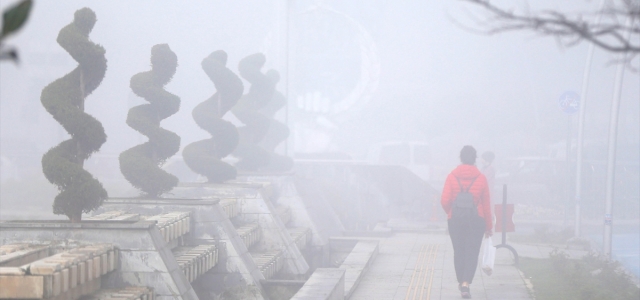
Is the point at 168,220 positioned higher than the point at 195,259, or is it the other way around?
the point at 168,220

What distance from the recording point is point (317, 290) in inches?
→ 331

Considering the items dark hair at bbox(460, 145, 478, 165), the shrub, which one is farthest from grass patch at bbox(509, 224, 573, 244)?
dark hair at bbox(460, 145, 478, 165)

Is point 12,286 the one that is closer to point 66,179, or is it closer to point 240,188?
point 66,179

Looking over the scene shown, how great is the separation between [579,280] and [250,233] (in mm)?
4798

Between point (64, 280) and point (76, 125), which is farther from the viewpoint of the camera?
point (76, 125)

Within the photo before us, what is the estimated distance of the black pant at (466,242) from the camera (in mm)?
9617

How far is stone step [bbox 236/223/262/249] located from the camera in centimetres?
1169

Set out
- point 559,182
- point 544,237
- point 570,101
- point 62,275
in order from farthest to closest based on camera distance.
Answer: point 559,182 < point 570,101 < point 544,237 < point 62,275

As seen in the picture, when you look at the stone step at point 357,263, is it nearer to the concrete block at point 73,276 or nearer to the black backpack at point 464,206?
the black backpack at point 464,206

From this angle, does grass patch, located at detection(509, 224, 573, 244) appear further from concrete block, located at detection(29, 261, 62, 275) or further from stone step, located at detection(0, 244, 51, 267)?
concrete block, located at detection(29, 261, 62, 275)

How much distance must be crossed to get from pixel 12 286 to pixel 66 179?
7.21 feet

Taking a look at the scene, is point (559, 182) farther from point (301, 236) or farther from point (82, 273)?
point (82, 273)

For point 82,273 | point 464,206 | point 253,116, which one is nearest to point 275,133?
point 253,116

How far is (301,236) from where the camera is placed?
1462 centimetres
